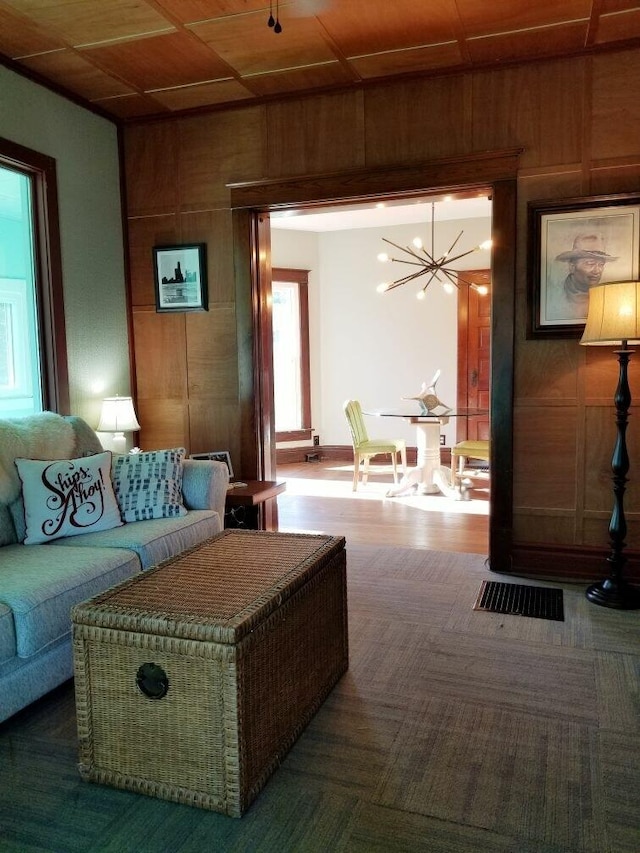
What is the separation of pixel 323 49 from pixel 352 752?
10.6 ft

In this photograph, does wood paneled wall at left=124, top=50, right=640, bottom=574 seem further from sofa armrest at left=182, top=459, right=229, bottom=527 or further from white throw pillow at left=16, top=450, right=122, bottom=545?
white throw pillow at left=16, top=450, right=122, bottom=545

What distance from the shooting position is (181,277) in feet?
13.9

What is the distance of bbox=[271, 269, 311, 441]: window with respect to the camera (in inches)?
318

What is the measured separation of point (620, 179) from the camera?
3332 millimetres

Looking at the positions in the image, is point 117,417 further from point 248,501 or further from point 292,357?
point 292,357

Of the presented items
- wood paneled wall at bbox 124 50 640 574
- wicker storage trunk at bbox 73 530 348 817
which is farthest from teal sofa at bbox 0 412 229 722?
wood paneled wall at bbox 124 50 640 574

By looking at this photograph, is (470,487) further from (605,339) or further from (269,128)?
(269,128)

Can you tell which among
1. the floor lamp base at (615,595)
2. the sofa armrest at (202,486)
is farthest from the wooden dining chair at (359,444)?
the floor lamp base at (615,595)

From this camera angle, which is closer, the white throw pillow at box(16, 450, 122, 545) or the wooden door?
the white throw pillow at box(16, 450, 122, 545)

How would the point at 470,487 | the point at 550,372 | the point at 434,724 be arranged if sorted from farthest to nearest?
Answer: 1. the point at 470,487
2. the point at 550,372
3. the point at 434,724

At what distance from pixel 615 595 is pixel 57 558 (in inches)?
100

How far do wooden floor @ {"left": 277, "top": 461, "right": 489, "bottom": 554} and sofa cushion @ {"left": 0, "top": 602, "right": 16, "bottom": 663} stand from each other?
263 cm

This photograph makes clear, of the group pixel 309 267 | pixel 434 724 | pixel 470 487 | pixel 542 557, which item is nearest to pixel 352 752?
pixel 434 724

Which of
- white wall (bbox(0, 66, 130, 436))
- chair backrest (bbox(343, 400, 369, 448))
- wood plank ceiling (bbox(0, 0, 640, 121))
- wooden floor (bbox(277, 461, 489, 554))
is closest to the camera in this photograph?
wood plank ceiling (bbox(0, 0, 640, 121))
